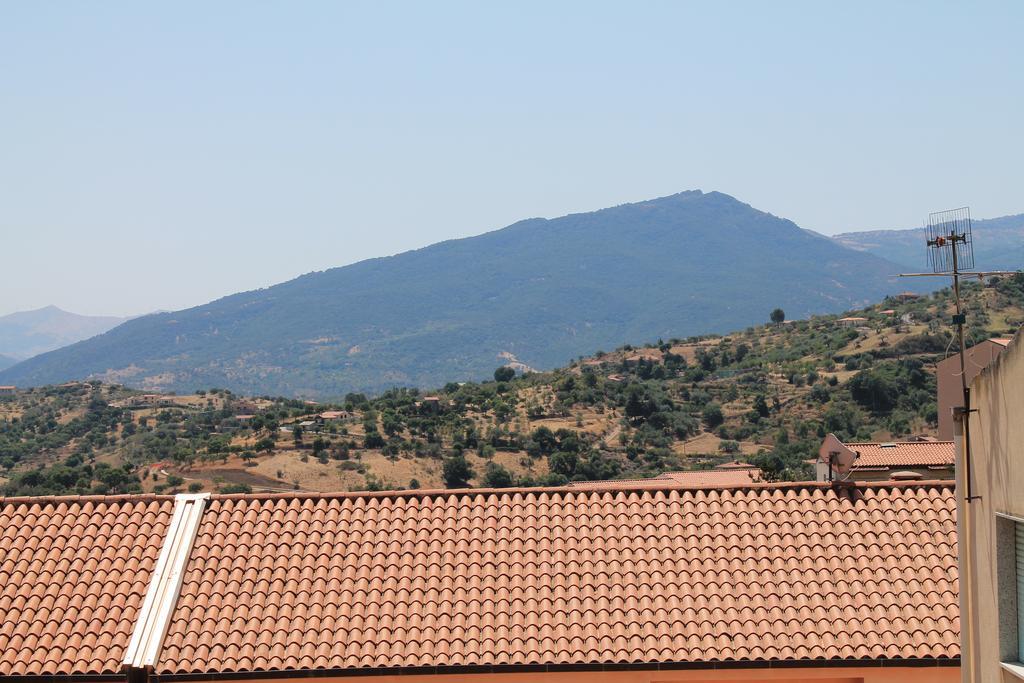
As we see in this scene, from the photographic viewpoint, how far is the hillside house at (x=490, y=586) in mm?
11750

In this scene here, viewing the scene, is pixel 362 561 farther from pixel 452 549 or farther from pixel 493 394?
pixel 493 394

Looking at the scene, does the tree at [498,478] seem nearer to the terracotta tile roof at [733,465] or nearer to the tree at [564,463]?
the tree at [564,463]

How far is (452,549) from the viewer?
13.3 m

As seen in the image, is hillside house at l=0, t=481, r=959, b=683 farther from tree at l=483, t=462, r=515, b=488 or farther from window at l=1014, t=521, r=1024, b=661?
tree at l=483, t=462, r=515, b=488

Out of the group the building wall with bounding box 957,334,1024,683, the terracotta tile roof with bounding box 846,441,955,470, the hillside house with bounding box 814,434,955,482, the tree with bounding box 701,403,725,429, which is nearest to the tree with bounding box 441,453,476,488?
the tree with bounding box 701,403,725,429

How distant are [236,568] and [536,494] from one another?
3.50 metres

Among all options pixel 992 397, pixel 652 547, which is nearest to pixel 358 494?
pixel 652 547

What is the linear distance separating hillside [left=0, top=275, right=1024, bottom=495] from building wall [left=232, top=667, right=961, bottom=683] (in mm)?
31977


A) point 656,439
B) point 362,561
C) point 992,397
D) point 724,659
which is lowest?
point 656,439

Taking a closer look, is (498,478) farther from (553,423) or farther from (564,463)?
(553,423)

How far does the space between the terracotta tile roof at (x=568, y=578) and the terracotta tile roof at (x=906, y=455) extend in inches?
845

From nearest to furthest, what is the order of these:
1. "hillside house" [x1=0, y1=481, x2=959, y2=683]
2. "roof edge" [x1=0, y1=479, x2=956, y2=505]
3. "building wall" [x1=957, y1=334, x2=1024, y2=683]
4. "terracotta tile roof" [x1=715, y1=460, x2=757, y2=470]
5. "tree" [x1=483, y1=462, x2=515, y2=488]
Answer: "building wall" [x1=957, y1=334, x2=1024, y2=683] → "hillside house" [x1=0, y1=481, x2=959, y2=683] → "roof edge" [x1=0, y1=479, x2=956, y2=505] → "terracotta tile roof" [x1=715, y1=460, x2=757, y2=470] → "tree" [x1=483, y1=462, x2=515, y2=488]

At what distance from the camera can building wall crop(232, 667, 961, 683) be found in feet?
38.3

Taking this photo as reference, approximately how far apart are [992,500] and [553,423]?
68178 millimetres
